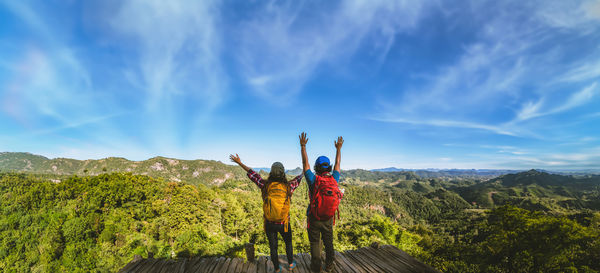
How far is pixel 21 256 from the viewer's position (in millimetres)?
37219

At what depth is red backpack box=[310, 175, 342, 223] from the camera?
383cm

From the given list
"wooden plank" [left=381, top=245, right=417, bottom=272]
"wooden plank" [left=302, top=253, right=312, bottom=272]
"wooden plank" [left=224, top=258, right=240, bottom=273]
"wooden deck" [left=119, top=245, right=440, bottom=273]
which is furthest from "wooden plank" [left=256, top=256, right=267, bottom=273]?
"wooden plank" [left=381, top=245, right=417, bottom=272]

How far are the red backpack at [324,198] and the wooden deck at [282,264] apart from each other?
2008 millimetres

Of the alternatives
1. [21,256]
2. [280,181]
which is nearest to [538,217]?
[280,181]

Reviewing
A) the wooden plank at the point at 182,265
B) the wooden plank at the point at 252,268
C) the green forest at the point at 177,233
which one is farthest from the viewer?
the green forest at the point at 177,233

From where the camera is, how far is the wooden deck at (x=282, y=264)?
5055mm

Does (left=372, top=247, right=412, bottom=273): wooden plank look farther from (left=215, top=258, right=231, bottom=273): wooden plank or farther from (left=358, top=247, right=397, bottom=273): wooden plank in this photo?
(left=215, top=258, right=231, bottom=273): wooden plank

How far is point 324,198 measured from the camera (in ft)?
12.5

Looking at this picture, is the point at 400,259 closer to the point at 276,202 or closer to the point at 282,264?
the point at 282,264

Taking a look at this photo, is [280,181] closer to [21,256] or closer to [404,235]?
[404,235]

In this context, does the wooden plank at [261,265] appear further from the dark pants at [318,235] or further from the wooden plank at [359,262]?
the wooden plank at [359,262]

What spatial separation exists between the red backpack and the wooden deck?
201cm

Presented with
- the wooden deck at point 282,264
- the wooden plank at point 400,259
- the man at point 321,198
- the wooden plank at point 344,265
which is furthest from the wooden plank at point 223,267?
the wooden plank at point 400,259

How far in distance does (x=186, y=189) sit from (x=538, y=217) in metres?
51.1
